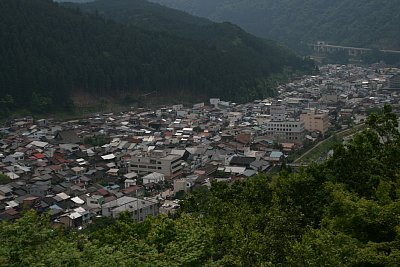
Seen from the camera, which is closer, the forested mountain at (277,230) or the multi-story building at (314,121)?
the forested mountain at (277,230)

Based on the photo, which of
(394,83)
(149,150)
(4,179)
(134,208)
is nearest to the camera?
(134,208)

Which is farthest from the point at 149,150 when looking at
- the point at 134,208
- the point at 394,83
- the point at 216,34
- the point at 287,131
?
the point at 216,34

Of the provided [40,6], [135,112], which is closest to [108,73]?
[135,112]

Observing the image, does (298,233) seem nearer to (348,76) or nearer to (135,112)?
(135,112)

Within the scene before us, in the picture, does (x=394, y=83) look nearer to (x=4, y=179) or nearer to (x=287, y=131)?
(x=287, y=131)

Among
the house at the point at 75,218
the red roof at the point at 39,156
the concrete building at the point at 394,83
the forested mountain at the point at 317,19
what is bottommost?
the house at the point at 75,218

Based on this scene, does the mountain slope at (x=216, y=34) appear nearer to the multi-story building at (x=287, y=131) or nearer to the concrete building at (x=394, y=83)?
the concrete building at (x=394, y=83)

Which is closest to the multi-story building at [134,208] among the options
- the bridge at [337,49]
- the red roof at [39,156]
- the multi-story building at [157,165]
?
the multi-story building at [157,165]
